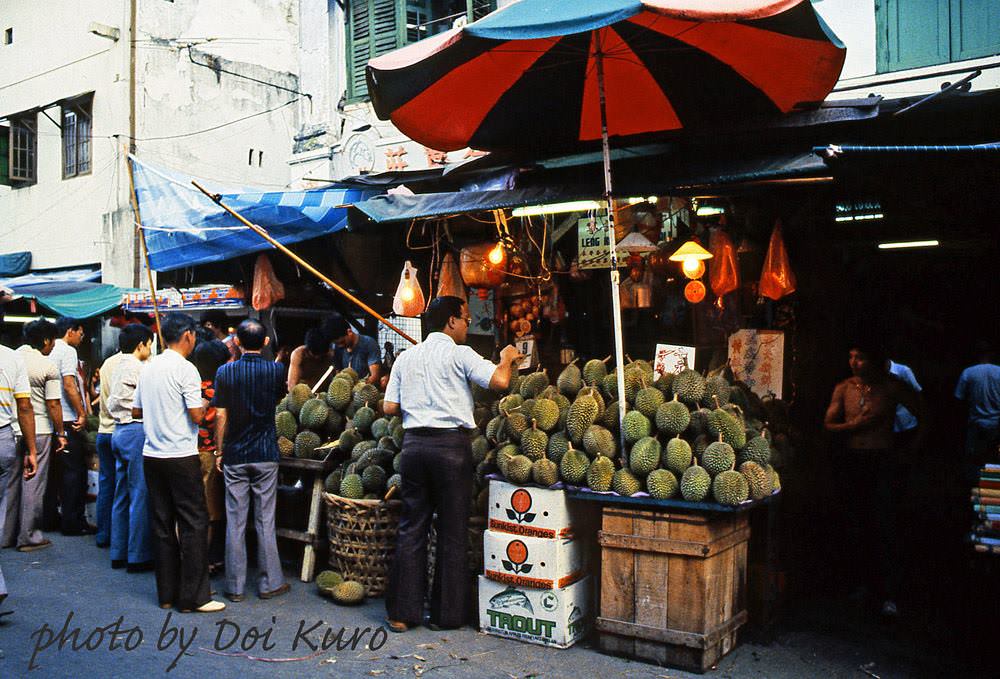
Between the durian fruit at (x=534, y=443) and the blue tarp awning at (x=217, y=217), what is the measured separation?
3.06 metres

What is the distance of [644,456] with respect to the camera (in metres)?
4.55

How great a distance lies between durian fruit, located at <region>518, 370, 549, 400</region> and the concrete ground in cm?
155

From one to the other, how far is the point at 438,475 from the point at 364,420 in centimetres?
138

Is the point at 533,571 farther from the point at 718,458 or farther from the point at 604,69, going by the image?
the point at 604,69

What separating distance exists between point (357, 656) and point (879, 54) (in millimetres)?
6858

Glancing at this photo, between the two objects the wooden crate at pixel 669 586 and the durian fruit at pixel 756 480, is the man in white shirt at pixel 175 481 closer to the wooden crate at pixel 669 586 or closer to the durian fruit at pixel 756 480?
the wooden crate at pixel 669 586

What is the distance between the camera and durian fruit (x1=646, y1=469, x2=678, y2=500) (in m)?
4.40

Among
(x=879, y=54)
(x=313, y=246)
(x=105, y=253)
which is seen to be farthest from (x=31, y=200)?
(x=879, y=54)

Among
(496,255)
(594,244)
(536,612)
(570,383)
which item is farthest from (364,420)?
(594,244)

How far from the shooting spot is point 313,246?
25.4ft

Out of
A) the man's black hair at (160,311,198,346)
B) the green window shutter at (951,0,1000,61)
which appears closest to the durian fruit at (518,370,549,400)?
the man's black hair at (160,311,198,346)

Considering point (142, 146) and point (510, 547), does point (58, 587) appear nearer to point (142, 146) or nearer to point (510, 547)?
point (510, 547)

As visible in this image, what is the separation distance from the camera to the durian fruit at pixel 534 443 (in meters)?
4.80

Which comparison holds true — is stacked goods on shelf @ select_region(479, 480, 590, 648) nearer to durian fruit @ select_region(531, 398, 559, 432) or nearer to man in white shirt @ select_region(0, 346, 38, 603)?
durian fruit @ select_region(531, 398, 559, 432)
